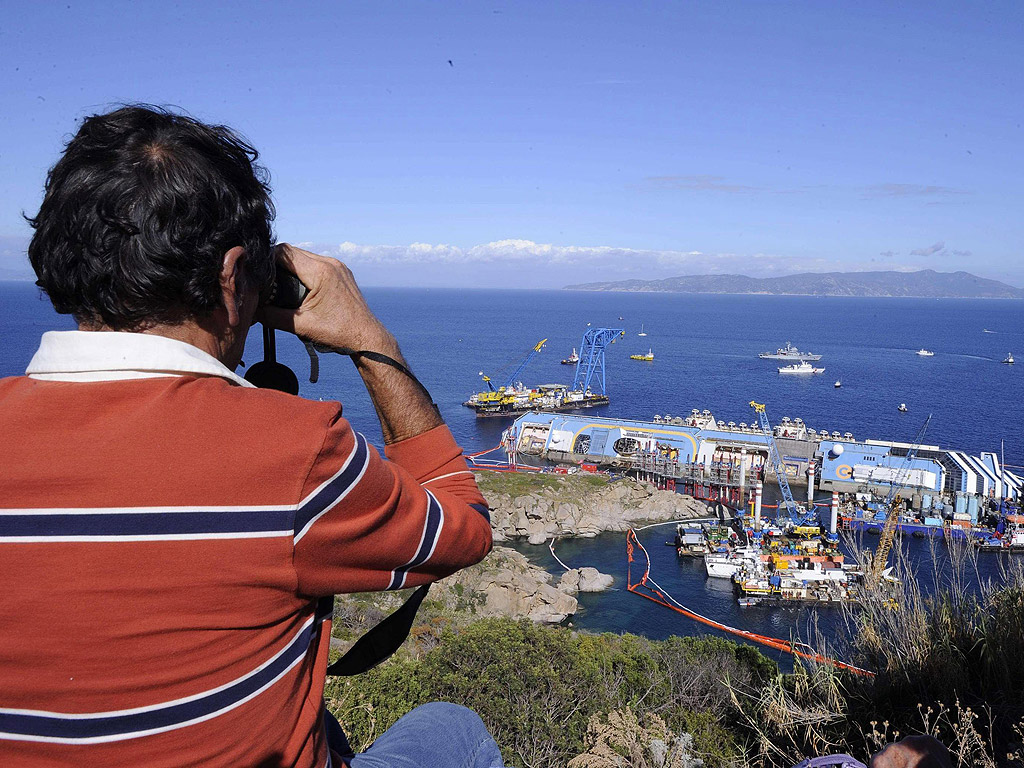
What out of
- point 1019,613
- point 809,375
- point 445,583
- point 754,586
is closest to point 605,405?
point 809,375

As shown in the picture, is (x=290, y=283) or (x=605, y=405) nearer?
(x=290, y=283)

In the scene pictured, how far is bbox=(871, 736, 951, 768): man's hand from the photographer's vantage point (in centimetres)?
154

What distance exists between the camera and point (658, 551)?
16891 mm

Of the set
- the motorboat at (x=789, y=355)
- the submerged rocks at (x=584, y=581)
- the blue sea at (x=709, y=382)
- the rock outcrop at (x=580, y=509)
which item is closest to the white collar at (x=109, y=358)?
the blue sea at (x=709, y=382)

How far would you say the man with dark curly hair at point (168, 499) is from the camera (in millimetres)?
570

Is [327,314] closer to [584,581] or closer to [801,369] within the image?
[584,581]

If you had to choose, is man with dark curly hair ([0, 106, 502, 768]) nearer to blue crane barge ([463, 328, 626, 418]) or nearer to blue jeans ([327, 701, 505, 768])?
blue jeans ([327, 701, 505, 768])

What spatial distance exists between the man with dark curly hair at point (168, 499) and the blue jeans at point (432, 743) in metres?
0.37

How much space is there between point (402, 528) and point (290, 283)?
328 millimetres

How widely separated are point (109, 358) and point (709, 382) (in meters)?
44.1

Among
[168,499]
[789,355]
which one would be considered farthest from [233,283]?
[789,355]

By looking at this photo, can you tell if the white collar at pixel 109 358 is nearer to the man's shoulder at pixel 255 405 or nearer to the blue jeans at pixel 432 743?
the man's shoulder at pixel 255 405

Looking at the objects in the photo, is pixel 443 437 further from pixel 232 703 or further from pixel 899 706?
pixel 899 706

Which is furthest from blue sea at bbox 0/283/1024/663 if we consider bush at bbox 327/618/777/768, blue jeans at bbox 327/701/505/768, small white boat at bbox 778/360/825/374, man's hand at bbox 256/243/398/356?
man's hand at bbox 256/243/398/356
